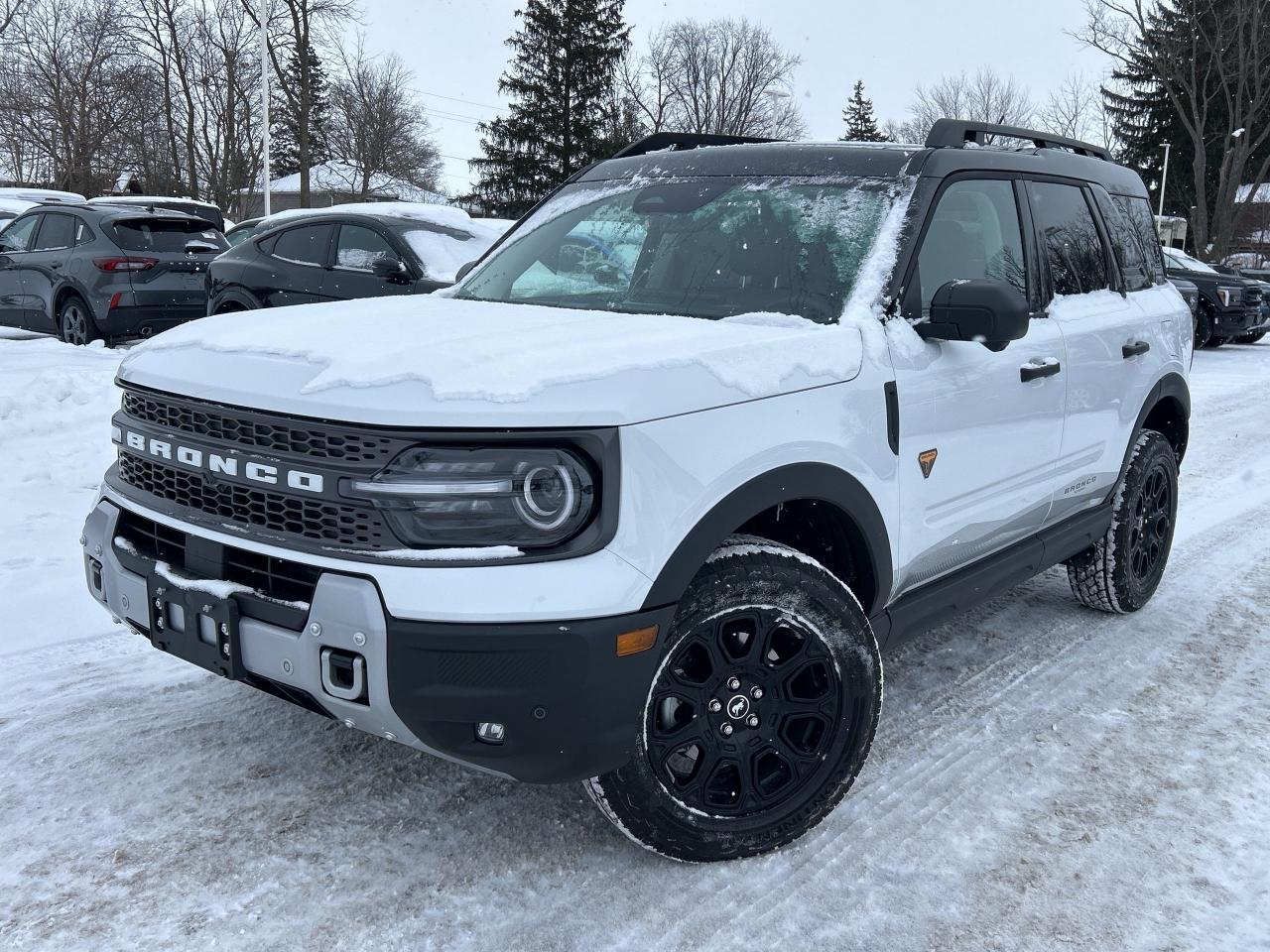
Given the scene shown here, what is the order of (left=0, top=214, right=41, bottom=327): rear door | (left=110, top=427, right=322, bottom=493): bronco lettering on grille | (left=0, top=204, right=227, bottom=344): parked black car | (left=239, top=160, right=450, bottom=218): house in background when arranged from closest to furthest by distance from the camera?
1. (left=110, top=427, right=322, bottom=493): bronco lettering on grille
2. (left=0, top=204, right=227, bottom=344): parked black car
3. (left=0, top=214, right=41, bottom=327): rear door
4. (left=239, top=160, right=450, bottom=218): house in background

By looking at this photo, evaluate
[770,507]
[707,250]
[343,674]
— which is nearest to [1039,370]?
[707,250]

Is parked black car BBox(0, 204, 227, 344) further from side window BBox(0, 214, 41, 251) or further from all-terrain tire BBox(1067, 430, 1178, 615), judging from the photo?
all-terrain tire BBox(1067, 430, 1178, 615)

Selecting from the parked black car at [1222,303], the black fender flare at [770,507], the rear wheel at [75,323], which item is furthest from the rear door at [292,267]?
the parked black car at [1222,303]

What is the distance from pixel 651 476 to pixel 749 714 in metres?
0.72

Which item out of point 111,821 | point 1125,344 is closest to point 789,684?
point 111,821

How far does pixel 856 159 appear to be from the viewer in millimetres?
3375

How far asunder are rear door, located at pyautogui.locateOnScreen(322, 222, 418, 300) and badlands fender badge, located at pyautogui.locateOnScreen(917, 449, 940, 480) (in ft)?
20.4

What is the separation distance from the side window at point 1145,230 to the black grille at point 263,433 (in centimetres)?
355

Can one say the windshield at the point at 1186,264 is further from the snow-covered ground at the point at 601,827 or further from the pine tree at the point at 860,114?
the pine tree at the point at 860,114

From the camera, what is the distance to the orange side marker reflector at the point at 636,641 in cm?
224

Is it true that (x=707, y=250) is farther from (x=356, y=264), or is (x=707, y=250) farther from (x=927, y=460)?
(x=356, y=264)

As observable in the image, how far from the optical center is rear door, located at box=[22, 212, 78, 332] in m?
11.1

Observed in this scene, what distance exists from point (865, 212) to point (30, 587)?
3614 millimetres

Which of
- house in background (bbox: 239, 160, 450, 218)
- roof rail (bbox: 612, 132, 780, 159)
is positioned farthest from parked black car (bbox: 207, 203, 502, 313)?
house in background (bbox: 239, 160, 450, 218)
